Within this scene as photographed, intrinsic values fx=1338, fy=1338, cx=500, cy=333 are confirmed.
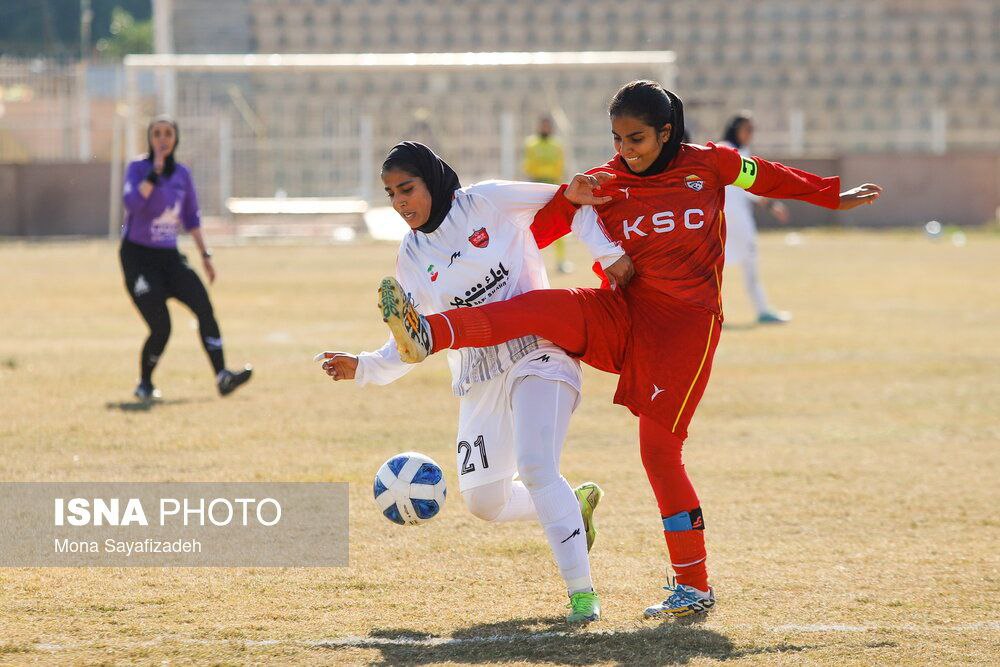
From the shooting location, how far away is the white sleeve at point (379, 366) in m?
4.81

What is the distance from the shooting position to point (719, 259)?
4.90m

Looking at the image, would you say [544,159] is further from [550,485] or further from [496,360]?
[550,485]

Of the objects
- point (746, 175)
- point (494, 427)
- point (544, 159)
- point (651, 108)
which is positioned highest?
point (651, 108)

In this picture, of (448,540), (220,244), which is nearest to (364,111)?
(220,244)

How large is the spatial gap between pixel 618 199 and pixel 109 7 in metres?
29.9

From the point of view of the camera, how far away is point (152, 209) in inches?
386

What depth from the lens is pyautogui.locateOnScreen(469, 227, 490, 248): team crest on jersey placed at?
486cm

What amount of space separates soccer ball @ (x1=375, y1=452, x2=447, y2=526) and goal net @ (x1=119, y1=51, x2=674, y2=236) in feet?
77.4

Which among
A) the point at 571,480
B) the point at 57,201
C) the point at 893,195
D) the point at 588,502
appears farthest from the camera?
the point at 893,195

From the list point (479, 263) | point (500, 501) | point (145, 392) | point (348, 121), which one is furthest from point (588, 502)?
point (348, 121)

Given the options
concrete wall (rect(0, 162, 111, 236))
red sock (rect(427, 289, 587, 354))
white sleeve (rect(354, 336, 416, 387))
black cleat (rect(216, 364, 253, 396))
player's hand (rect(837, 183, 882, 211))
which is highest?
player's hand (rect(837, 183, 882, 211))

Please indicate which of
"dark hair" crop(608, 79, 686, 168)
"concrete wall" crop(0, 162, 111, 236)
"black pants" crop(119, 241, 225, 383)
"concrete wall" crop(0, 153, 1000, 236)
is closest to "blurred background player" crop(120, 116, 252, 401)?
"black pants" crop(119, 241, 225, 383)

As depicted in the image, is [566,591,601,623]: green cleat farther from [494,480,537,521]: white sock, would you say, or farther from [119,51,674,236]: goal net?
[119,51,674,236]: goal net

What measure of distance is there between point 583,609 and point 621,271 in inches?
46.7
